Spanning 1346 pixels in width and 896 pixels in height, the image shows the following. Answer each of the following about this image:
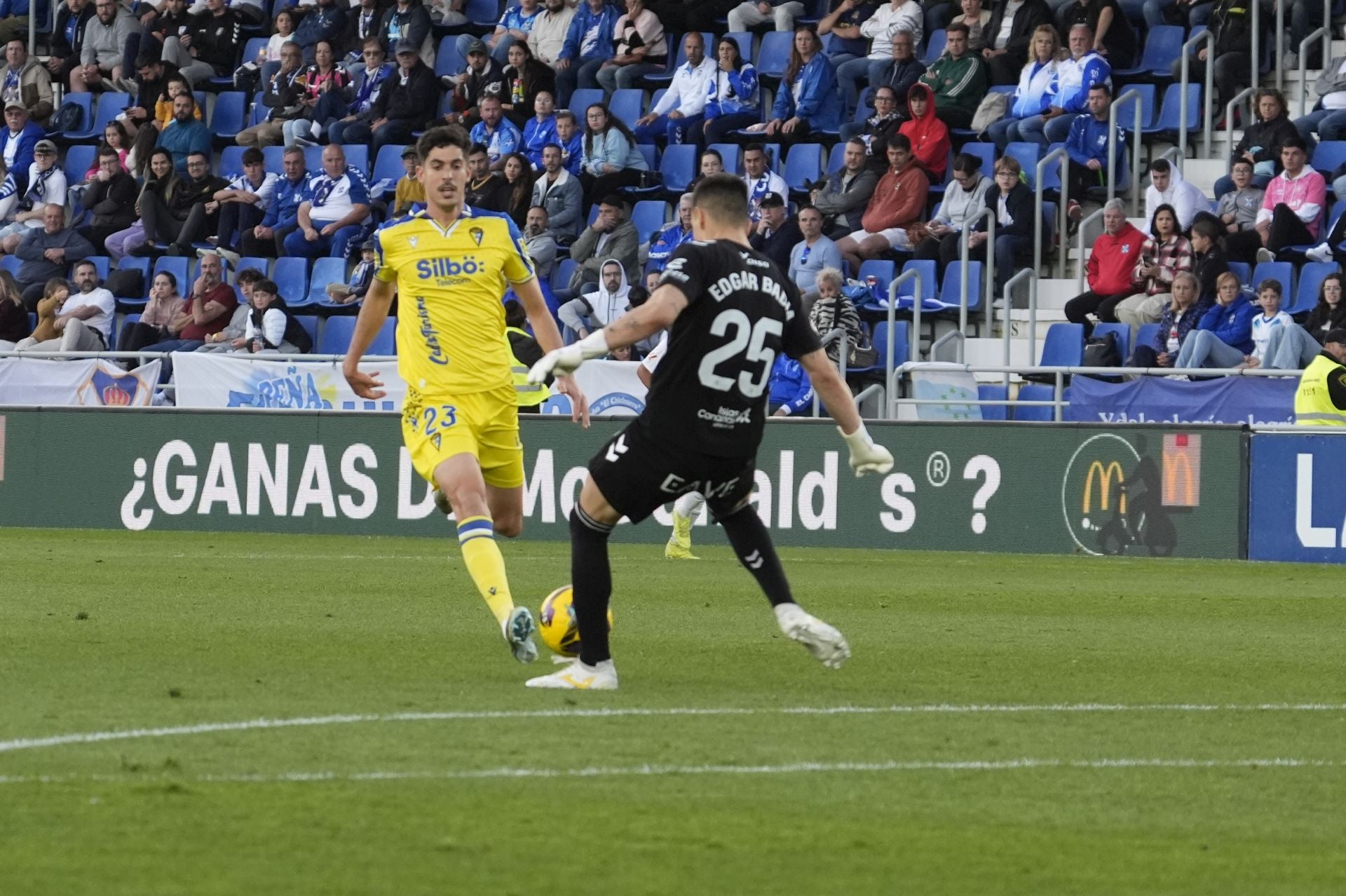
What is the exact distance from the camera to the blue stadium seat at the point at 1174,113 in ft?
78.9

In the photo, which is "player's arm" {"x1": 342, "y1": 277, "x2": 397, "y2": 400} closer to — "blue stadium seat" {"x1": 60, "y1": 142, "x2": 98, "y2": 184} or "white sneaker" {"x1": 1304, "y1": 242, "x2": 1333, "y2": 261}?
"white sneaker" {"x1": 1304, "y1": 242, "x2": 1333, "y2": 261}

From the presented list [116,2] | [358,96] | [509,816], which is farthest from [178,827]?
[116,2]

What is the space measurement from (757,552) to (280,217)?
1981cm

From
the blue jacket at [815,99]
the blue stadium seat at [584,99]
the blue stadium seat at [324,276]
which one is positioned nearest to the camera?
the blue jacket at [815,99]

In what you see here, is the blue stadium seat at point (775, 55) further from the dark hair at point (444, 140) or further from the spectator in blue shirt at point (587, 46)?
the dark hair at point (444, 140)

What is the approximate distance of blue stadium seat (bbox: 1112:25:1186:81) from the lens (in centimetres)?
2452

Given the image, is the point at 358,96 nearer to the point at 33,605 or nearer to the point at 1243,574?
the point at 1243,574

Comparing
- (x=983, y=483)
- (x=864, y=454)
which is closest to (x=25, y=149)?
(x=983, y=483)

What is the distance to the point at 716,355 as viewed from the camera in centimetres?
808

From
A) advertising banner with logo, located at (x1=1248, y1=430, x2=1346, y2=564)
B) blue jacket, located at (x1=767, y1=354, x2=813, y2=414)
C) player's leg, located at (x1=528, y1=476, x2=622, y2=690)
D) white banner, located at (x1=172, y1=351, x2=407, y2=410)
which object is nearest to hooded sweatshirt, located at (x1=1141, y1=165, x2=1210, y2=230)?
blue jacket, located at (x1=767, y1=354, x2=813, y2=414)

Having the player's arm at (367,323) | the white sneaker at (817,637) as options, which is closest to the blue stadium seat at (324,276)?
the player's arm at (367,323)

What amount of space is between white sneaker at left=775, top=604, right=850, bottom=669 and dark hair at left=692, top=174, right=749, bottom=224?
1441mm

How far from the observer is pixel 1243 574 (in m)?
16.8

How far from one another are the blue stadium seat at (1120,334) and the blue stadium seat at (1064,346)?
20cm
